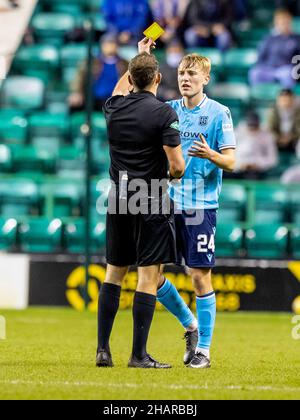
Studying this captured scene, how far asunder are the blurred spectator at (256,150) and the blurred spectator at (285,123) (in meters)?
0.22

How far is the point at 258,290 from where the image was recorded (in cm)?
1417

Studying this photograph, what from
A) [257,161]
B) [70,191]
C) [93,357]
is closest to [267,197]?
[257,161]

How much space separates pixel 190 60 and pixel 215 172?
811 mm

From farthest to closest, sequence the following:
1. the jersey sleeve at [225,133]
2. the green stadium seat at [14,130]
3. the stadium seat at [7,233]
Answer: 1. the green stadium seat at [14,130]
2. the stadium seat at [7,233]
3. the jersey sleeve at [225,133]

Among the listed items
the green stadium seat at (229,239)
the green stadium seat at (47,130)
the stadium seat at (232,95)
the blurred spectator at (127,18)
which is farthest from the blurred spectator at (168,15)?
the green stadium seat at (229,239)

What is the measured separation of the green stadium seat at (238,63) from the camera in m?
17.8

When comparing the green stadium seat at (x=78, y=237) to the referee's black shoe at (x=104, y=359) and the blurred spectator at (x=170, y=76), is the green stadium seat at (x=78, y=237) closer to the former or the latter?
the blurred spectator at (x=170, y=76)

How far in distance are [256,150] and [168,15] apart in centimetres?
328

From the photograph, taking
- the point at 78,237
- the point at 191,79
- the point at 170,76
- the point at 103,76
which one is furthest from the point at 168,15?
the point at 191,79

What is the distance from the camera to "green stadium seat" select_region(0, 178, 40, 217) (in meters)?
15.0

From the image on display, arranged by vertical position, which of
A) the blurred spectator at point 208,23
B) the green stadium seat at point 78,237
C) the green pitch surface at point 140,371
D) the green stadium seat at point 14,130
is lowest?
the green pitch surface at point 140,371

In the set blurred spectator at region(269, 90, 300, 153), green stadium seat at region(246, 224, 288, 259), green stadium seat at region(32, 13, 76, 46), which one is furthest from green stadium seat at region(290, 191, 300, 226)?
green stadium seat at region(32, 13, 76, 46)

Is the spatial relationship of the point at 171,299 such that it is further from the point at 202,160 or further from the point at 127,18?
the point at 127,18

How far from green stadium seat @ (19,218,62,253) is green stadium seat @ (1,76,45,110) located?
2.94 m
